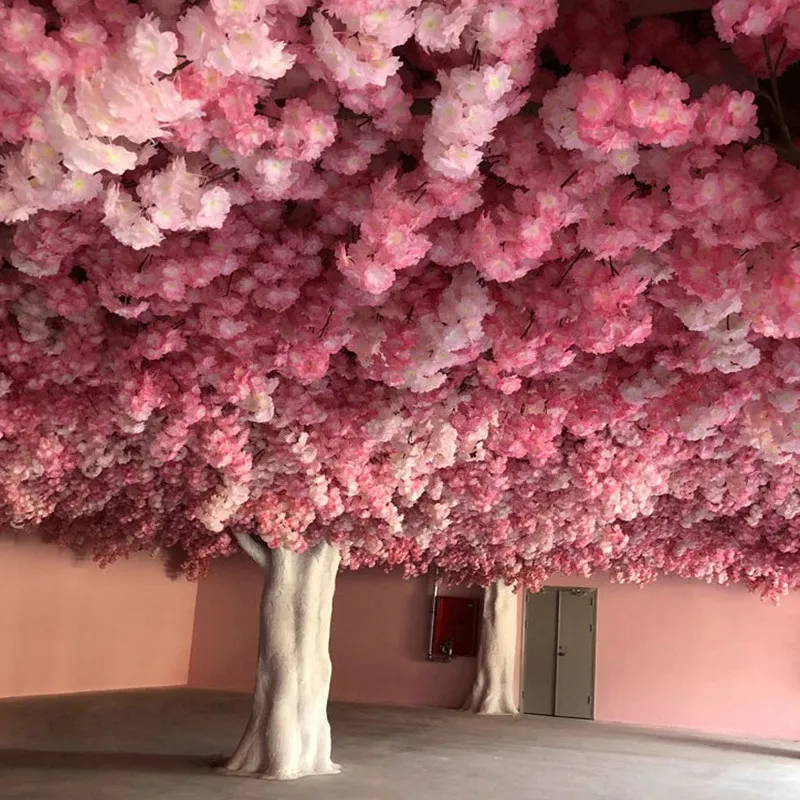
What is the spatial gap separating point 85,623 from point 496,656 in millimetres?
6969

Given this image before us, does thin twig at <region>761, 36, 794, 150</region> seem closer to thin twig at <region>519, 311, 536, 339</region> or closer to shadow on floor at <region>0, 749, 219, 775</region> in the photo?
thin twig at <region>519, 311, 536, 339</region>

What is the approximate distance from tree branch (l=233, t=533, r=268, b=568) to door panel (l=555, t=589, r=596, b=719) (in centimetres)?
848

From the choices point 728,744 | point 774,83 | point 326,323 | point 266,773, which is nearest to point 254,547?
point 266,773

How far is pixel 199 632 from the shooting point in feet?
63.4

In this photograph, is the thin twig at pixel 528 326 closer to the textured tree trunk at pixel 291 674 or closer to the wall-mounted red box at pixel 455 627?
the textured tree trunk at pixel 291 674

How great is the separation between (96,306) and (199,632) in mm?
15355

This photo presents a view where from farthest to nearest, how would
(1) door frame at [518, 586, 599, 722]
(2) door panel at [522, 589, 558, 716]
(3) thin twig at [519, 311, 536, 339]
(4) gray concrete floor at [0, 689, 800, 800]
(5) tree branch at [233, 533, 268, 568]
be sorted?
(2) door panel at [522, 589, 558, 716], (1) door frame at [518, 586, 599, 722], (5) tree branch at [233, 533, 268, 568], (4) gray concrete floor at [0, 689, 800, 800], (3) thin twig at [519, 311, 536, 339]

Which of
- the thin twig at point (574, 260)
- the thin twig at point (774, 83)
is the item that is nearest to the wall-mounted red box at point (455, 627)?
the thin twig at point (574, 260)

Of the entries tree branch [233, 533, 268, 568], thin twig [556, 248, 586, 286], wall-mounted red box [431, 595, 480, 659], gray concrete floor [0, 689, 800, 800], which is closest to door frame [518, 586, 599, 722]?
wall-mounted red box [431, 595, 480, 659]

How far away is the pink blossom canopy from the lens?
8.22 feet

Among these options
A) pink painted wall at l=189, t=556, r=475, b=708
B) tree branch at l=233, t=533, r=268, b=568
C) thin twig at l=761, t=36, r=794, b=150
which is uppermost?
thin twig at l=761, t=36, r=794, b=150

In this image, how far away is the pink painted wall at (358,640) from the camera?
17.7 metres

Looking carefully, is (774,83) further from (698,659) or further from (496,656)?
(698,659)

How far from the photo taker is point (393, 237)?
3172 mm
